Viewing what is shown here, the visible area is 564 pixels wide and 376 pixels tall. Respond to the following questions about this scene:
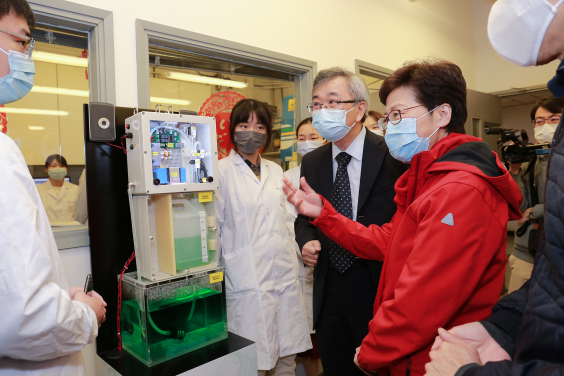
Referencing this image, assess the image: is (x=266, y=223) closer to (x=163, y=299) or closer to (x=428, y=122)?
Result: (x=163, y=299)

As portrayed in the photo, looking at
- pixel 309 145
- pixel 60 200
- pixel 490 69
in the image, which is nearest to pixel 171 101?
pixel 60 200

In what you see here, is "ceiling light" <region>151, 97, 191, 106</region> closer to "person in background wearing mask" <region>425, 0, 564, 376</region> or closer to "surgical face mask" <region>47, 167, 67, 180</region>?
"surgical face mask" <region>47, 167, 67, 180</region>

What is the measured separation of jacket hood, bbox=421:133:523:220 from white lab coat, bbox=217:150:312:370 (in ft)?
3.81

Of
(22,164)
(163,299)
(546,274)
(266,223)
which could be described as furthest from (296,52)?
(546,274)

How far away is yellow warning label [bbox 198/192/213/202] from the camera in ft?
5.49

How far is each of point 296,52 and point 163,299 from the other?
2137mm

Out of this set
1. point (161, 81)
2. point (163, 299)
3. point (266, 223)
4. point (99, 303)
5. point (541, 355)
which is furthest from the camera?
point (161, 81)

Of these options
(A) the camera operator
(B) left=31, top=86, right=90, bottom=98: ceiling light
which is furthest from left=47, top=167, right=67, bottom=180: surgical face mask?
(A) the camera operator

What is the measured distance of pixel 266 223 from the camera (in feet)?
6.99

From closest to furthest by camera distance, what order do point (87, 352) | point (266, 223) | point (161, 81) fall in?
point (87, 352)
point (266, 223)
point (161, 81)

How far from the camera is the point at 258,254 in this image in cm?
204

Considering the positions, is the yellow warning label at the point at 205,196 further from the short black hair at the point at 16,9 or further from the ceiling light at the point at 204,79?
the ceiling light at the point at 204,79

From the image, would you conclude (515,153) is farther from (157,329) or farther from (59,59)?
A: (59,59)

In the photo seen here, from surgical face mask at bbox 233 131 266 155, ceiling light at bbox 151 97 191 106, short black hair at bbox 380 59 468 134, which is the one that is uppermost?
ceiling light at bbox 151 97 191 106
